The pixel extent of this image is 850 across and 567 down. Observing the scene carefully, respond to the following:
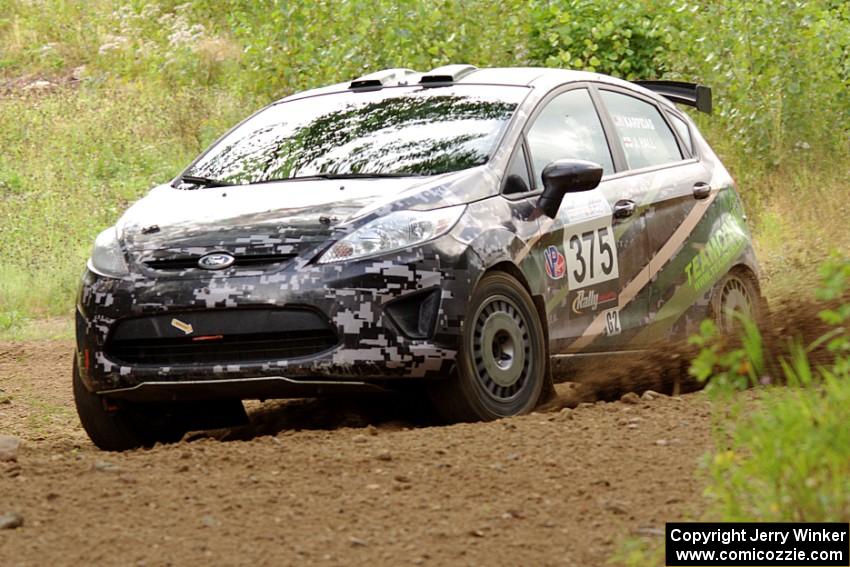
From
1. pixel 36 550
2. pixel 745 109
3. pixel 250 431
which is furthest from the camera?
pixel 745 109

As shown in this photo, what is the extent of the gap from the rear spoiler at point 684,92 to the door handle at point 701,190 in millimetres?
787

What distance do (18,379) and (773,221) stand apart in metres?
6.27

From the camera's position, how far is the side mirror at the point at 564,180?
6531mm

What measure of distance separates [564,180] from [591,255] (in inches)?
20.7

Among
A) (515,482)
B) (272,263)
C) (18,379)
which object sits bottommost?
(18,379)

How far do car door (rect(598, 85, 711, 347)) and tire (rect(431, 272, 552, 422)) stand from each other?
0.98 m

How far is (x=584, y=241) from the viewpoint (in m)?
6.86

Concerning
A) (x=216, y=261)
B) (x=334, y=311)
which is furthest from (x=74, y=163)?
(x=334, y=311)

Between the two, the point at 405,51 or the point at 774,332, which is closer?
the point at 774,332

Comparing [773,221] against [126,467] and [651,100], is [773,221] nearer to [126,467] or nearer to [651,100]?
[651,100]

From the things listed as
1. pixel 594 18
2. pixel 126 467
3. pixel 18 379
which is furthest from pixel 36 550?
pixel 594 18

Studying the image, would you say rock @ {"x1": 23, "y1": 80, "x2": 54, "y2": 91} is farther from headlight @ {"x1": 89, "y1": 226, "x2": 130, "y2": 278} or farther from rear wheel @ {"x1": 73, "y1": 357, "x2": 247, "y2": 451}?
headlight @ {"x1": 89, "y1": 226, "x2": 130, "y2": 278}

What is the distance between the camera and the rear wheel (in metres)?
6.52

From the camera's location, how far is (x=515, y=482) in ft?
15.5
